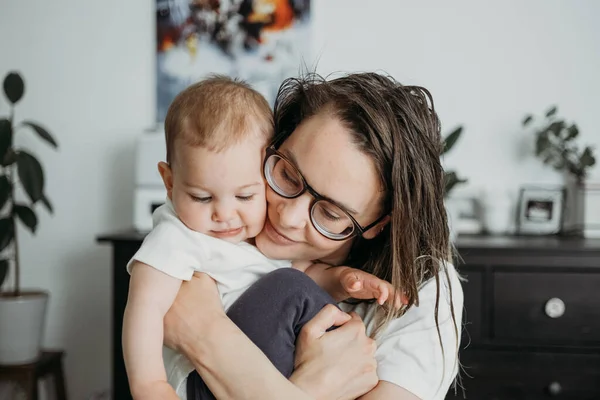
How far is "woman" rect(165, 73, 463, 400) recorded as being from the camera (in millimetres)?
1045

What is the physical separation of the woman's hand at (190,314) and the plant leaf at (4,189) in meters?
1.81

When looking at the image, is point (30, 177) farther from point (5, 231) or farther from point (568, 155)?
point (568, 155)

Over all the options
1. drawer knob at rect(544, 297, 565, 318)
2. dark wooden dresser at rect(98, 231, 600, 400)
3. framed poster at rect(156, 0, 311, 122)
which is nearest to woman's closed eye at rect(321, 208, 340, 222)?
dark wooden dresser at rect(98, 231, 600, 400)

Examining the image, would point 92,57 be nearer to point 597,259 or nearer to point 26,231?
point 26,231

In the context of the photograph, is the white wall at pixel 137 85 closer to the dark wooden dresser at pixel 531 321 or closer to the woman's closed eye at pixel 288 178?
the dark wooden dresser at pixel 531 321

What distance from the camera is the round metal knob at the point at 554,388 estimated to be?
7.13 feet

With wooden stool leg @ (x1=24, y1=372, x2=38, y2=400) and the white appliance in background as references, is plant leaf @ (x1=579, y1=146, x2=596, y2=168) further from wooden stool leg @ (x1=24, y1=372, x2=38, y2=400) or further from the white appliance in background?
wooden stool leg @ (x1=24, y1=372, x2=38, y2=400)

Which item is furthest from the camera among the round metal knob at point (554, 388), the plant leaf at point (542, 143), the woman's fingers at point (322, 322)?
the plant leaf at point (542, 143)

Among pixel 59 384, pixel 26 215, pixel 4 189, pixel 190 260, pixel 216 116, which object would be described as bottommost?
pixel 59 384

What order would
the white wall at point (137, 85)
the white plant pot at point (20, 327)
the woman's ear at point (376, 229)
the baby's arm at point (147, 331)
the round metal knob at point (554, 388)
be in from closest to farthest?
the baby's arm at point (147, 331) → the woman's ear at point (376, 229) → the round metal knob at point (554, 388) → the white plant pot at point (20, 327) → the white wall at point (137, 85)

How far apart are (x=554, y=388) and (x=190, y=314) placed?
1.64 meters

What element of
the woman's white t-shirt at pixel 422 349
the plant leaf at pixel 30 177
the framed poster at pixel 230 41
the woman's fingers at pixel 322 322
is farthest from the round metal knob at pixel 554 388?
the plant leaf at pixel 30 177

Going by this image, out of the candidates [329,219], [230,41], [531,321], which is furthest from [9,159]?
[531,321]

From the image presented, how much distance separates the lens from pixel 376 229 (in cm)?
120
